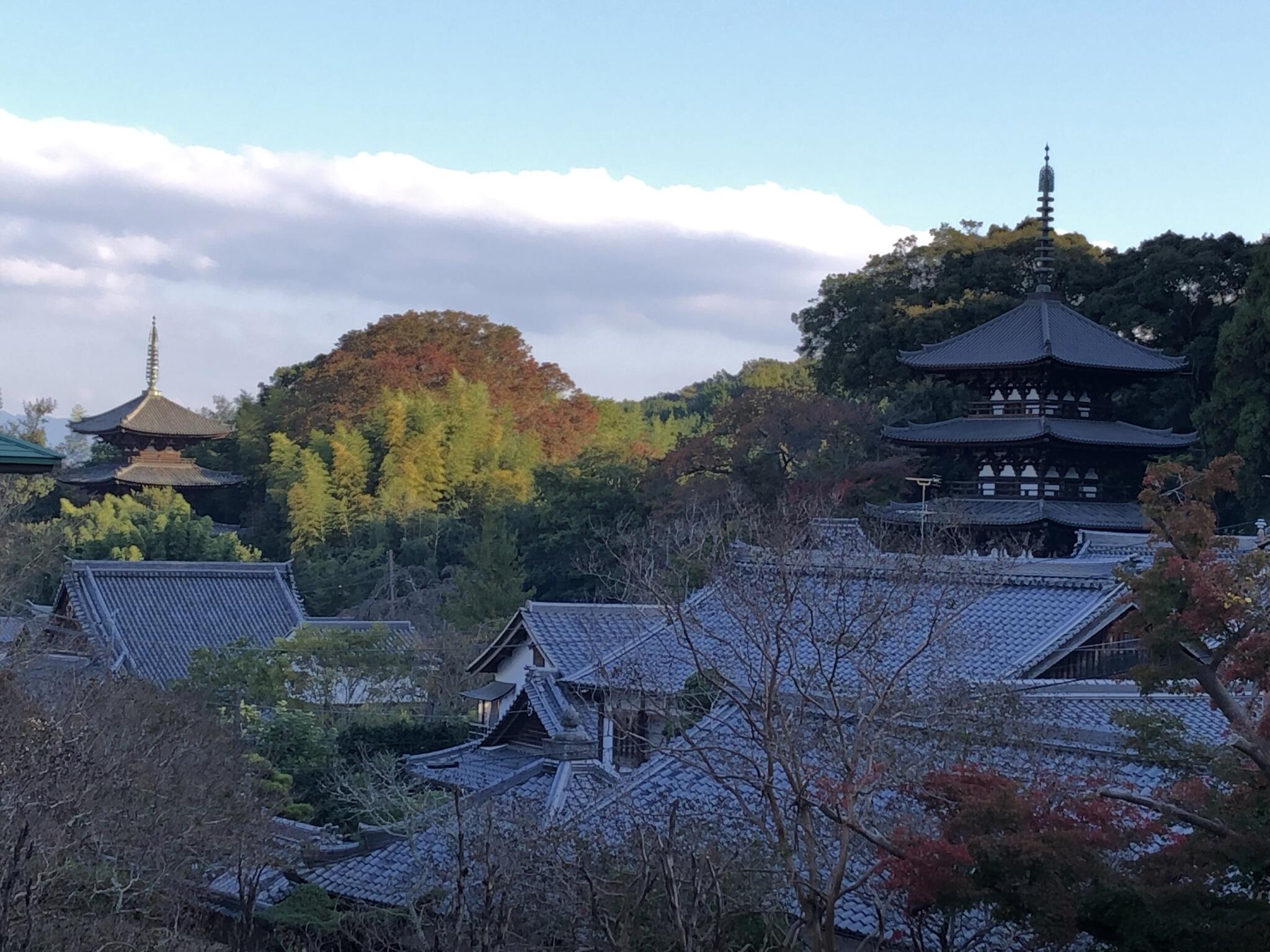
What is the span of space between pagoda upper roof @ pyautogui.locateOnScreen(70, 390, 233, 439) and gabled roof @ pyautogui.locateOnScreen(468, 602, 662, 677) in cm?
2863

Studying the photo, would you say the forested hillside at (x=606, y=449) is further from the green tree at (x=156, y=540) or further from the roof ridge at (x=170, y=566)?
the roof ridge at (x=170, y=566)

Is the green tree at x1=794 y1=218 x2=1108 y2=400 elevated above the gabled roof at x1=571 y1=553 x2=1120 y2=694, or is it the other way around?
the green tree at x1=794 y1=218 x2=1108 y2=400

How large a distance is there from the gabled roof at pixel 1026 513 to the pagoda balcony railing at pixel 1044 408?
172 centimetres

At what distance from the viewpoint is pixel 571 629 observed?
728 inches

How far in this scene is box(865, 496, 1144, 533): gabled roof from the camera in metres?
24.9

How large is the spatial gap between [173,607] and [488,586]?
5.96m

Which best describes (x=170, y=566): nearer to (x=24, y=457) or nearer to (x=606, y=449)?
(x=606, y=449)

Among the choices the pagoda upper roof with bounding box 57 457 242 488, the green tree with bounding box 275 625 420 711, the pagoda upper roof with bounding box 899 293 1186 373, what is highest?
the pagoda upper roof with bounding box 899 293 1186 373

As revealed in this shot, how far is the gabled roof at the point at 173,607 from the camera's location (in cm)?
2556

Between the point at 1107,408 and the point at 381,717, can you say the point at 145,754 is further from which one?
the point at 1107,408

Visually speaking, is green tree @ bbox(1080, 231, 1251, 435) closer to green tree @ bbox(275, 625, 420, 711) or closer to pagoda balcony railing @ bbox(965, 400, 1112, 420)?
pagoda balcony railing @ bbox(965, 400, 1112, 420)

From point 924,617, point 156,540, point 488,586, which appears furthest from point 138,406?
point 924,617

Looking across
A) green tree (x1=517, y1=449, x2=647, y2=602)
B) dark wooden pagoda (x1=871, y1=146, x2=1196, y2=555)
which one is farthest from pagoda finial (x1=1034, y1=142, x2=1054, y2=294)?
green tree (x1=517, y1=449, x2=647, y2=602)

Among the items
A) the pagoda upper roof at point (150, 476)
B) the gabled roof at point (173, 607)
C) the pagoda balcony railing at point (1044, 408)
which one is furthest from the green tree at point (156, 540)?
the pagoda balcony railing at point (1044, 408)
